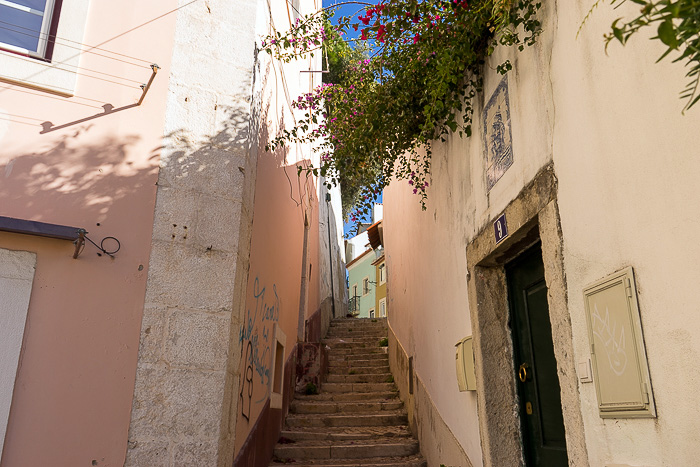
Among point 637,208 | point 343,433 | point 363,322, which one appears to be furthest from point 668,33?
point 363,322

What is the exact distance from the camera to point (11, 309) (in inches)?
141

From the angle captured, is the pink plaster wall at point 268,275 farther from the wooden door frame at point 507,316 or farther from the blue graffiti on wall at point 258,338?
the wooden door frame at point 507,316

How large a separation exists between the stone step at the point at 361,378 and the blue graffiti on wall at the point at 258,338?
2829mm

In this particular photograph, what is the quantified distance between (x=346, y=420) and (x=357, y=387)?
1.46 m

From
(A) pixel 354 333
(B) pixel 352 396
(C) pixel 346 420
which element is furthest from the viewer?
(A) pixel 354 333

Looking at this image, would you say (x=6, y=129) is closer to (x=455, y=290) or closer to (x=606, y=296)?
(x=455, y=290)

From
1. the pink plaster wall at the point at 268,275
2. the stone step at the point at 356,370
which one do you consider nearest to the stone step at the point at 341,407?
the pink plaster wall at the point at 268,275

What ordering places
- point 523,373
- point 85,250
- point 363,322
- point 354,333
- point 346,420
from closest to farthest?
1. point 523,373
2. point 85,250
3. point 346,420
4. point 354,333
5. point 363,322

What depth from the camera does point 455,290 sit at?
181 inches

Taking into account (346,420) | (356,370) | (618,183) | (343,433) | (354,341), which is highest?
(354,341)

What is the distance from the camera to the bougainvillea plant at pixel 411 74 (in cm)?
338

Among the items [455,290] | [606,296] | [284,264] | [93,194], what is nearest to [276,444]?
[284,264]

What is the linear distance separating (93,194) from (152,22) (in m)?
1.54

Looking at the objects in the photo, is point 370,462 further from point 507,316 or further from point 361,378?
point 361,378
